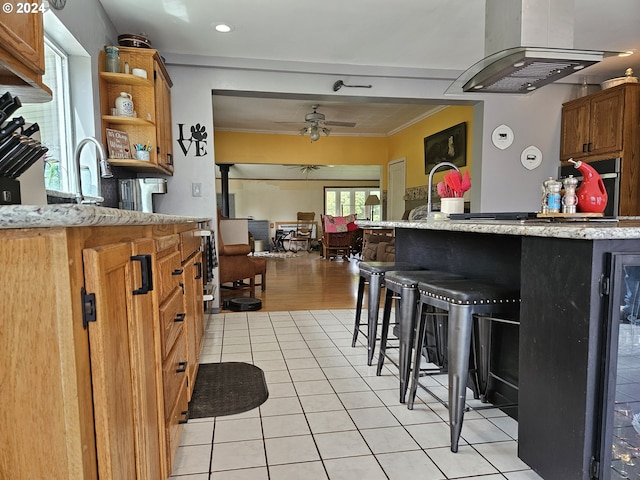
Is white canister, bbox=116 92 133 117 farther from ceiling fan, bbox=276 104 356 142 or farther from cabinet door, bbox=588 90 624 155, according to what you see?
cabinet door, bbox=588 90 624 155

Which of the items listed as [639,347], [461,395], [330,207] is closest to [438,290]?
[461,395]

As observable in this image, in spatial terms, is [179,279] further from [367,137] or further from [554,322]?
[367,137]

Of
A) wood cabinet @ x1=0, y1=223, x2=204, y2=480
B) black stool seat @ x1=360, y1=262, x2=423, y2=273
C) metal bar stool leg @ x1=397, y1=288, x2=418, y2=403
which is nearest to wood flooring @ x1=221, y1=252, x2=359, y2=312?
black stool seat @ x1=360, y1=262, x2=423, y2=273

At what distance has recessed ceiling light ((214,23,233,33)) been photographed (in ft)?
9.98

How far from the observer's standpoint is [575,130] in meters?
4.14

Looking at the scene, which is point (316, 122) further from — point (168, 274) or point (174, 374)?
point (174, 374)

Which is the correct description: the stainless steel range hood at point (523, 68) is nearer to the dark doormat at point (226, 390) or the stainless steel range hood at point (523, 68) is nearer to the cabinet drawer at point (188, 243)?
the cabinet drawer at point (188, 243)

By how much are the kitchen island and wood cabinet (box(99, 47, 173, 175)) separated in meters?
2.57

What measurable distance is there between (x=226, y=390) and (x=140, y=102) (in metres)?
2.31

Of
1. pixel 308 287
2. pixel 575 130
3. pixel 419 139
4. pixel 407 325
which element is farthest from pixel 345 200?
pixel 407 325

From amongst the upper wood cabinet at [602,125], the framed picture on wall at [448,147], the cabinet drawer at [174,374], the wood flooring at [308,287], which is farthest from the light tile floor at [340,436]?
the framed picture on wall at [448,147]

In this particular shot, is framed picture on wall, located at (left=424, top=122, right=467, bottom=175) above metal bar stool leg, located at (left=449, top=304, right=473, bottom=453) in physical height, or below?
above

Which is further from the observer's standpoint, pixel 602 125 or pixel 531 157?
pixel 531 157

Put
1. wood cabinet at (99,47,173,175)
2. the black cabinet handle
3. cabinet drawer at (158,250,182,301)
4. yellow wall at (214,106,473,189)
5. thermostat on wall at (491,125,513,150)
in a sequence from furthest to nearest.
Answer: yellow wall at (214,106,473,189) < thermostat on wall at (491,125,513,150) < wood cabinet at (99,47,173,175) < cabinet drawer at (158,250,182,301) < the black cabinet handle
